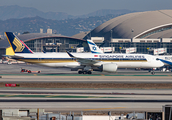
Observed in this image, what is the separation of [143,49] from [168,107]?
107m

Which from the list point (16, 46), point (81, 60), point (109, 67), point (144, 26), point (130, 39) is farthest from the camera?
point (144, 26)

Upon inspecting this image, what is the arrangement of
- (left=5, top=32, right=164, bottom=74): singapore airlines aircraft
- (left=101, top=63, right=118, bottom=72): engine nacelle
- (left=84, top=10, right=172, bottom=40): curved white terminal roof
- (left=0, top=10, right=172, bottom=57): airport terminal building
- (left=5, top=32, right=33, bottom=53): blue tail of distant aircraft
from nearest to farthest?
(left=101, top=63, right=118, bottom=72): engine nacelle < (left=5, top=32, right=164, bottom=74): singapore airlines aircraft < (left=5, top=32, right=33, bottom=53): blue tail of distant aircraft < (left=0, top=10, right=172, bottom=57): airport terminal building < (left=84, top=10, right=172, bottom=40): curved white terminal roof

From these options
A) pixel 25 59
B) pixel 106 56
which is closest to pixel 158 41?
pixel 106 56

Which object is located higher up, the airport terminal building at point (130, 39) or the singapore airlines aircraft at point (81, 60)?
the airport terminal building at point (130, 39)

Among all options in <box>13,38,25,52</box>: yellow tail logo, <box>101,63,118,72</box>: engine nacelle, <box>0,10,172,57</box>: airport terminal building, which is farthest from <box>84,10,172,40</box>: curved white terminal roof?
<box>13,38,25,52</box>: yellow tail logo

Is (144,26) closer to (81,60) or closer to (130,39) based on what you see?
(130,39)

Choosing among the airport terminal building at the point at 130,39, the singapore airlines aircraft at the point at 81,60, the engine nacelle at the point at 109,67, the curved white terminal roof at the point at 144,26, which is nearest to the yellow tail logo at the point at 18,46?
the singapore airlines aircraft at the point at 81,60

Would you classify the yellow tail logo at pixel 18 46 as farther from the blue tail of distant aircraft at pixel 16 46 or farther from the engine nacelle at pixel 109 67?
the engine nacelle at pixel 109 67

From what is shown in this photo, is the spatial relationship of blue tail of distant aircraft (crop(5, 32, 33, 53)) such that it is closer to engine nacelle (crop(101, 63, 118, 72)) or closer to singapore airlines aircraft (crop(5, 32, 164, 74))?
singapore airlines aircraft (crop(5, 32, 164, 74))

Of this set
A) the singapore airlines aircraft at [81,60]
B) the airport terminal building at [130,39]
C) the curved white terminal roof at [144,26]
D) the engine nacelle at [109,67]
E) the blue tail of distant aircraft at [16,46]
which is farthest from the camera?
the curved white terminal roof at [144,26]

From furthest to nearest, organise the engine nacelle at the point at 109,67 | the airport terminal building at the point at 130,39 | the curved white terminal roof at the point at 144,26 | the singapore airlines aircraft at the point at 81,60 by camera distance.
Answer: the curved white terminal roof at the point at 144,26, the airport terminal building at the point at 130,39, the singapore airlines aircraft at the point at 81,60, the engine nacelle at the point at 109,67

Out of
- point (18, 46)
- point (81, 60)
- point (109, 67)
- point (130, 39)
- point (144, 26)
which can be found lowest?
point (109, 67)

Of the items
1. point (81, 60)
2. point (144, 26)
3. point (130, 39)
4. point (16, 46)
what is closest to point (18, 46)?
point (16, 46)

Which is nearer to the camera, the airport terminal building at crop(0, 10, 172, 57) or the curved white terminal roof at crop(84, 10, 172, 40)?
the airport terminal building at crop(0, 10, 172, 57)
